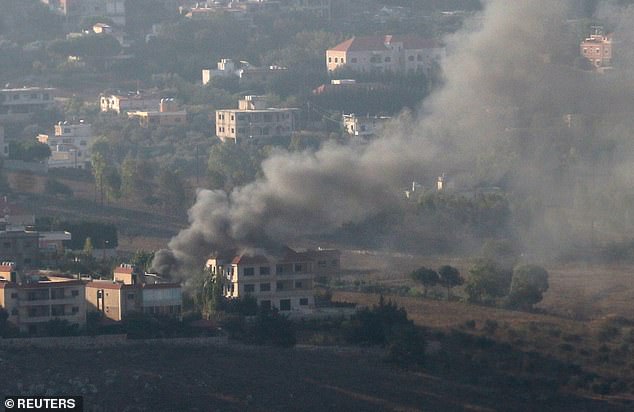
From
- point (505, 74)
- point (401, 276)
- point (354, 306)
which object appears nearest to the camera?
point (354, 306)

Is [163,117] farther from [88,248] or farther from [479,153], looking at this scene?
[88,248]

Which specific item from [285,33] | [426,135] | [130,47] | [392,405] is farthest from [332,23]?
[392,405]

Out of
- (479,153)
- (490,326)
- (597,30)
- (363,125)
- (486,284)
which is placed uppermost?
(597,30)

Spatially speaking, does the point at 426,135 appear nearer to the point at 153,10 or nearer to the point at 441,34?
the point at 441,34

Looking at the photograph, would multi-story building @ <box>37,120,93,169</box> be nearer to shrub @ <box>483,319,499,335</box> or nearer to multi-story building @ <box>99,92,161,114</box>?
multi-story building @ <box>99,92,161,114</box>

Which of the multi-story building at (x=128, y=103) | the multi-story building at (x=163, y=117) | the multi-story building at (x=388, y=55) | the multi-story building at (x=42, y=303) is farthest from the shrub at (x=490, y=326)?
the multi-story building at (x=388, y=55)

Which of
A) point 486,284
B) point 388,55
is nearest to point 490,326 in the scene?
point 486,284

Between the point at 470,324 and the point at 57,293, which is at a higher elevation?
the point at 57,293
